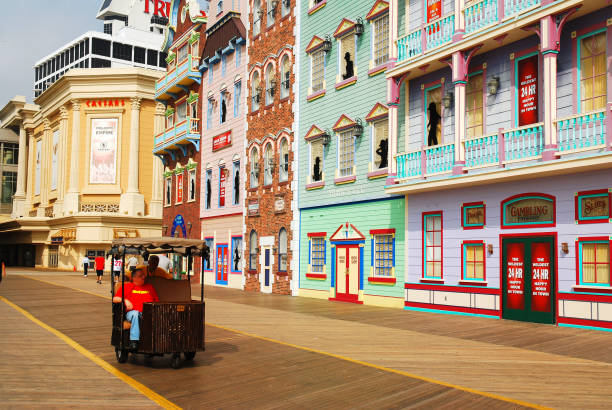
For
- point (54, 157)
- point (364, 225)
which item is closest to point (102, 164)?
point (54, 157)

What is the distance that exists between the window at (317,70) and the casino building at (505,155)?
510 centimetres

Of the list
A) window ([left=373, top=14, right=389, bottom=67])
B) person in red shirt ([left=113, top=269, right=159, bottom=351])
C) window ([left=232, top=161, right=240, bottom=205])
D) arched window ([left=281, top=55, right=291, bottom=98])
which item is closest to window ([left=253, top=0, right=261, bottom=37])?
arched window ([left=281, top=55, right=291, bottom=98])

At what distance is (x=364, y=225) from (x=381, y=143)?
3.03 metres

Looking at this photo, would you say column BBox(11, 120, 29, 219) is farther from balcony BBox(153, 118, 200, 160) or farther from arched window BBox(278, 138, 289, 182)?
arched window BBox(278, 138, 289, 182)

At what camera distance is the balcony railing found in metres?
13.8

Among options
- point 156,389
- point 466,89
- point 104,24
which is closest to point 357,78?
point 466,89

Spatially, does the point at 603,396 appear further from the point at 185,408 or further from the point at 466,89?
the point at 466,89

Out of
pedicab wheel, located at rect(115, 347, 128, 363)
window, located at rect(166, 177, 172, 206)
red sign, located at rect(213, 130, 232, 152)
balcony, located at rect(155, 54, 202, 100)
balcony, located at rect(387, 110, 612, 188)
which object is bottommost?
pedicab wheel, located at rect(115, 347, 128, 363)

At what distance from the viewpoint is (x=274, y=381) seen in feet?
28.4

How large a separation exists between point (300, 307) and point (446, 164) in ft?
22.8

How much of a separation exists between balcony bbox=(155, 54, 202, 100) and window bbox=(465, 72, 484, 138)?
22.3 metres

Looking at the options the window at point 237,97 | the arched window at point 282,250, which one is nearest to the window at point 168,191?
the window at point 237,97

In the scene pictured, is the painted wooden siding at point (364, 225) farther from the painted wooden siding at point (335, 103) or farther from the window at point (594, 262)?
the window at point (594, 262)

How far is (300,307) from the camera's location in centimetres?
2083
